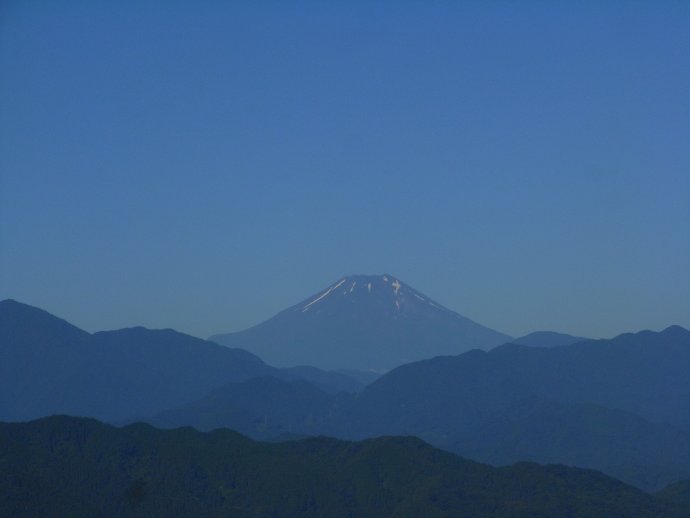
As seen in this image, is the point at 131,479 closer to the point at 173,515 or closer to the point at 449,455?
the point at 173,515

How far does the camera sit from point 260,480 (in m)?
138

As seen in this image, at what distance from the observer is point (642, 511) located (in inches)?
5251

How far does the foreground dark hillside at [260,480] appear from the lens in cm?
12812

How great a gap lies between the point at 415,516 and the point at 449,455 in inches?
822

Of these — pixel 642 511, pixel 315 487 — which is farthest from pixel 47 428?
pixel 642 511

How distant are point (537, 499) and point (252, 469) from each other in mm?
35022

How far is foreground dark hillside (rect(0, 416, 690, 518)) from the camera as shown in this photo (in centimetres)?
12812

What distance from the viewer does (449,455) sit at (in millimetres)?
147000

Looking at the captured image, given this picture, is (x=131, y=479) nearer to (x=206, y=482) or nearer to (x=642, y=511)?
(x=206, y=482)

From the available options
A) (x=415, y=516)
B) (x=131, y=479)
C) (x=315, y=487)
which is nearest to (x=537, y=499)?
(x=415, y=516)

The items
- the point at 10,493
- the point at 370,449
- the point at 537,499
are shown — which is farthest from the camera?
the point at 370,449

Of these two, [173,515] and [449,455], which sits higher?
[449,455]

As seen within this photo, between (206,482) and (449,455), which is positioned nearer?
(206,482)

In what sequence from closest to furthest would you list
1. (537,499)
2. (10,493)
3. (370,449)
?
1. (10,493)
2. (537,499)
3. (370,449)
